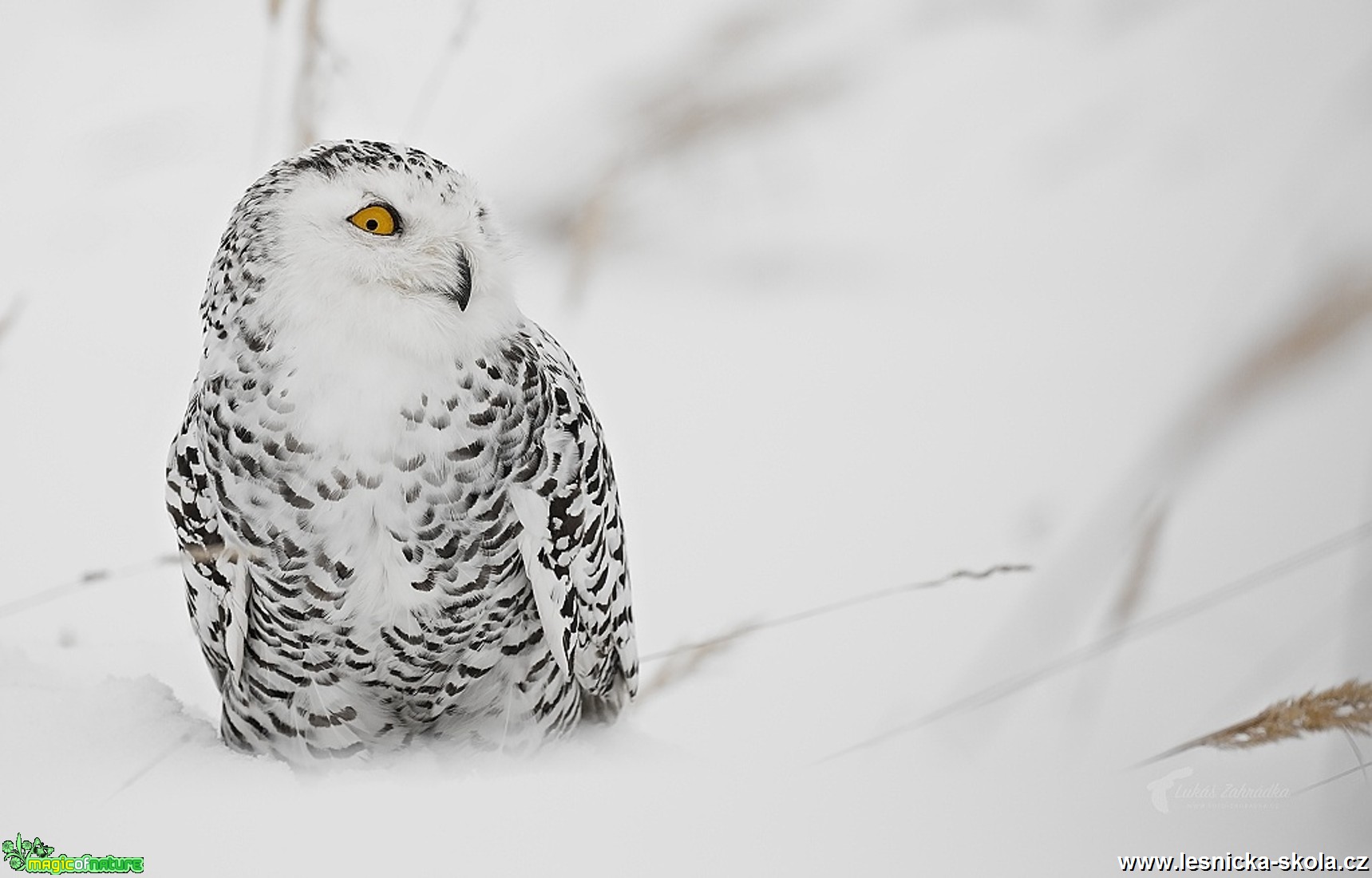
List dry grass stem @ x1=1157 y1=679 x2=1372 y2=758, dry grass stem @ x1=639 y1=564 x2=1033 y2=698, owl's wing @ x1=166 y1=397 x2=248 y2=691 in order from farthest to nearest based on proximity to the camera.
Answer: owl's wing @ x1=166 y1=397 x2=248 y2=691 < dry grass stem @ x1=639 y1=564 x2=1033 y2=698 < dry grass stem @ x1=1157 y1=679 x2=1372 y2=758

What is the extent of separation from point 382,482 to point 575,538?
22cm

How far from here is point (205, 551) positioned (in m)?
1.11

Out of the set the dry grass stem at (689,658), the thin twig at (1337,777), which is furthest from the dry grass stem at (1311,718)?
the dry grass stem at (689,658)

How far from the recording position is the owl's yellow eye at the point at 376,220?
0.99 metres

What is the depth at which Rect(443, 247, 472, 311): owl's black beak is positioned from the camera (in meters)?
1.04

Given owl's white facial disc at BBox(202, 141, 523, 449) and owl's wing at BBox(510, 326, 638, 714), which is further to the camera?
owl's wing at BBox(510, 326, 638, 714)

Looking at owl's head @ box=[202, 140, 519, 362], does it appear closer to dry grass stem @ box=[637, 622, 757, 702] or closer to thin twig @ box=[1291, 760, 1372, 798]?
dry grass stem @ box=[637, 622, 757, 702]

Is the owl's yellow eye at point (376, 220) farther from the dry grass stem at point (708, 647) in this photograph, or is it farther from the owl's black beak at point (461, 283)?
the dry grass stem at point (708, 647)

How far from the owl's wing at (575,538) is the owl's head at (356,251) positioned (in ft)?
0.58

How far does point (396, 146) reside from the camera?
1045 millimetres

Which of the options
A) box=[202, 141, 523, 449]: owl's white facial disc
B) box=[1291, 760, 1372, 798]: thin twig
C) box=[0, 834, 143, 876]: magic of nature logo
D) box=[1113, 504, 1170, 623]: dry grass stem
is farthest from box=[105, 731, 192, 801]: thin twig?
box=[1291, 760, 1372, 798]: thin twig

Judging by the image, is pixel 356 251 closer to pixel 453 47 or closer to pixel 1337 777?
pixel 453 47

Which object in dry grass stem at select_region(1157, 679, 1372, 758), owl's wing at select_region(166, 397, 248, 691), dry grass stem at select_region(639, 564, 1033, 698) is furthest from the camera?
owl's wing at select_region(166, 397, 248, 691)

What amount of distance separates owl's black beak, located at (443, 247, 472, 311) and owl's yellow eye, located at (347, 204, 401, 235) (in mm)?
67
